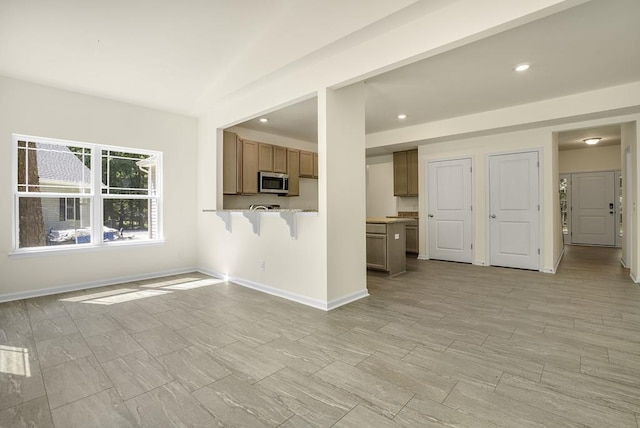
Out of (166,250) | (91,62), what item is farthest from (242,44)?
(166,250)

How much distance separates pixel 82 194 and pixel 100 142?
0.78 m

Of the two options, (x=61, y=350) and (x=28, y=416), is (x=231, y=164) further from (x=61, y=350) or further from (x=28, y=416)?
(x=28, y=416)

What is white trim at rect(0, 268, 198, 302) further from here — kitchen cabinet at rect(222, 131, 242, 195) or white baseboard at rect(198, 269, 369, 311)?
kitchen cabinet at rect(222, 131, 242, 195)

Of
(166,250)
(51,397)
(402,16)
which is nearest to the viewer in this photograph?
(51,397)

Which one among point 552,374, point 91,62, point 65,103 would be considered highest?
point 91,62

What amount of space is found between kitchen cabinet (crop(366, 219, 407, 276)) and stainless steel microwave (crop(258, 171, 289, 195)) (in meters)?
2.03

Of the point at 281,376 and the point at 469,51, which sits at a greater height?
the point at 469,51

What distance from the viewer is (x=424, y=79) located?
378cm

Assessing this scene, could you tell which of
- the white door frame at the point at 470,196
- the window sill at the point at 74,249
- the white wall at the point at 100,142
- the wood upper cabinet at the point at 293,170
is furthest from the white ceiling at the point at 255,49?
the window sill at the point at 74,249

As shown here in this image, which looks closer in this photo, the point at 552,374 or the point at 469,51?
the point at 552,374

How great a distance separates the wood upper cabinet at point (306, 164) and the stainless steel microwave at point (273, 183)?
1.73 feet

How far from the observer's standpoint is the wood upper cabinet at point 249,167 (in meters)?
5.47

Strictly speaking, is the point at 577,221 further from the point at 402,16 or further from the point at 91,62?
the point at 91,62

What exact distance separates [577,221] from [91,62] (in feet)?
36.6
